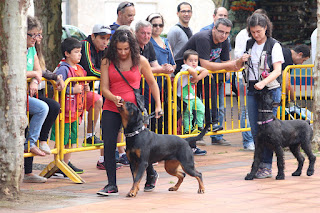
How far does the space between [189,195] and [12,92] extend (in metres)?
2.16

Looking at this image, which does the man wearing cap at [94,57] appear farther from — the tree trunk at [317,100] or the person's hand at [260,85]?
the tree trunk at [317,100]

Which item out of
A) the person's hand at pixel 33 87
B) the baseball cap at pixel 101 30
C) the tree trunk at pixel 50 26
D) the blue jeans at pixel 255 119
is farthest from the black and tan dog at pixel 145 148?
the tree trunk at pixel 50 26

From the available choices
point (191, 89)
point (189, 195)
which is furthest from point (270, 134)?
point (191, 89)

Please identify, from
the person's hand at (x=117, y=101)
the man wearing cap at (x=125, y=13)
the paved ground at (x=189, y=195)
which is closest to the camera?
the paved ground at (x=189, y=195)

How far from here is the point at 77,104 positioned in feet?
29.3

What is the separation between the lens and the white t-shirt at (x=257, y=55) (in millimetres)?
8859

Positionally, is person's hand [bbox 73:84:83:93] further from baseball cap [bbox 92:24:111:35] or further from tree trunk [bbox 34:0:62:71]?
tree trunk [bbox 34:0:62:71]

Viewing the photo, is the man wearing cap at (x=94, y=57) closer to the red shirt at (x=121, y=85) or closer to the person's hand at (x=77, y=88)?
the person's hand at (x=77, y=88)

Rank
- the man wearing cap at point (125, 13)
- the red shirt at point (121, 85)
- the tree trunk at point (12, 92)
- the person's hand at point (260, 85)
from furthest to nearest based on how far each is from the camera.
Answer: the man wearing cap at point (125, 13), the person's hand at point (260, 85), the red shirt at point (121, 85), the tree trunk at point (12, 92)

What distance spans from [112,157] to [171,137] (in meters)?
0.68

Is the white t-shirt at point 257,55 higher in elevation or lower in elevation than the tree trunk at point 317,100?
higher

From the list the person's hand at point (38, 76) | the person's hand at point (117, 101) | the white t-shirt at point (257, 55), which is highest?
the white t-shirt at point (257, 55)

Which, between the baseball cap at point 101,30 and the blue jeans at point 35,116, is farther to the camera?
the baseball cap at point 101,30

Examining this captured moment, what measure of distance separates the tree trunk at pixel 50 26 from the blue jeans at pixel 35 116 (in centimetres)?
641
